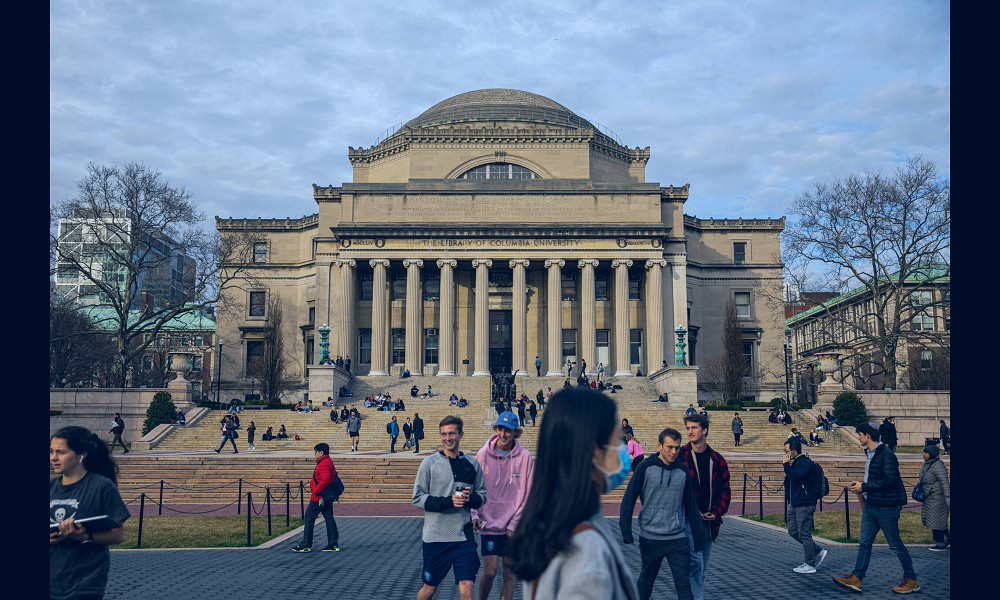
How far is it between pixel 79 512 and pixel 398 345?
53997mm

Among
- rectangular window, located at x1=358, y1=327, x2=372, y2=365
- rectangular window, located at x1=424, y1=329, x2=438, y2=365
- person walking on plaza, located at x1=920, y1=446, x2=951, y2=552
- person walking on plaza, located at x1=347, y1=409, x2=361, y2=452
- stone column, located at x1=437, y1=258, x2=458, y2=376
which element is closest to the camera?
person walking on plaza, located at x1=920, y1=446, x2=951, y2=552

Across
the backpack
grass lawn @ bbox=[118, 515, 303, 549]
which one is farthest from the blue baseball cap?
grass lawn @ bbox=[118, 515, 303, 549]

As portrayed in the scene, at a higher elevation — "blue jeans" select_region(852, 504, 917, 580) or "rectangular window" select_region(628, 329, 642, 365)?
"rectangular window" select_region(628, 329, 642, 365)

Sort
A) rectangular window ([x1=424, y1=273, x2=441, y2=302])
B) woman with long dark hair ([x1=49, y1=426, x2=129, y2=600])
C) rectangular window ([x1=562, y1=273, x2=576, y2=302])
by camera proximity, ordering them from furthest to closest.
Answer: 1. rectangular window ([x1=562, y1=273, x2=576, y2=302])
2. rectangular window ([x1=424, y1=273, x2=441, y2=302])
3. woman with long dark hair ([x1=49, y1=426, x2=129, y2=600])

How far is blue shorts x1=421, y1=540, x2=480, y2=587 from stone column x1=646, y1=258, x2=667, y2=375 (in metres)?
49.0

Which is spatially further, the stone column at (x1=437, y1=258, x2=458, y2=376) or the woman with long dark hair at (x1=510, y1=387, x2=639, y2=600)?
the stone column at (x1=437, y1=258, x2=458, y2=376)

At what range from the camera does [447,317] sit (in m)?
56.0

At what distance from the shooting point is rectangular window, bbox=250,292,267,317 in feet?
221

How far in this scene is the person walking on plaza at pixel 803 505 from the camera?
496 inches

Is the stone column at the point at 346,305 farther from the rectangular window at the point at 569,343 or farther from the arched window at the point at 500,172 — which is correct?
the rectangular window at the point at 569,343

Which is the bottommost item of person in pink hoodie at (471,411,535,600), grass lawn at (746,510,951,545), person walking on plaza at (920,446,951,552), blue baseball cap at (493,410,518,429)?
grass lawn at (746,510,951,545)

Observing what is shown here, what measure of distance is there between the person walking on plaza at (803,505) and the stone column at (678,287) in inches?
1788

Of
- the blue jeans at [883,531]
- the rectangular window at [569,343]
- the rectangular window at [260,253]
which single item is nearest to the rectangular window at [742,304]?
the rectangular window at [569,343]

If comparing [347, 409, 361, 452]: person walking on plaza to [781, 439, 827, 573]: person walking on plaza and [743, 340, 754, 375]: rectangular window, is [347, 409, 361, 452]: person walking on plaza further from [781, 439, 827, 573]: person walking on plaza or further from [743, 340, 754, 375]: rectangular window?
[743, 340, 754, 375]: rectangular window
